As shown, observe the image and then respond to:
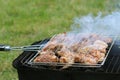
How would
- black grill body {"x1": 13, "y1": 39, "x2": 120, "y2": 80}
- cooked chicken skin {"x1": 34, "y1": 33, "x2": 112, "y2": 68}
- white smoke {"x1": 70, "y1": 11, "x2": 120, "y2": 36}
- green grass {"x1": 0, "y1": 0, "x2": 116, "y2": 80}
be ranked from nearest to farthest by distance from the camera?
black grill body {"x1": 13, "y1": 39, "x2": 120, "y2": 80}, cooked chicken skin {"x1": 34, "y1": 33, "x2": 112, "y2": 68}, white smoke {"x1": 70, "y1": 11, "x2": 120, "y2": 36}, green grass {"x1": 0, "y1": 0, "x2": 116, "y2": 80}

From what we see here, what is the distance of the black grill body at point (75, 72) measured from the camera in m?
2.78

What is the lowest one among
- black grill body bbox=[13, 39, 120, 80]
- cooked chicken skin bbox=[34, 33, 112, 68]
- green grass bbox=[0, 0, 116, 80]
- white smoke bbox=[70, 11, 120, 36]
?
green grass bbox=[0, 0, 116, 80]

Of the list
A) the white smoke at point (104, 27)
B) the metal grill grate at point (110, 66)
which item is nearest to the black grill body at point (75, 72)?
the metal grill grate at point (110, 66)

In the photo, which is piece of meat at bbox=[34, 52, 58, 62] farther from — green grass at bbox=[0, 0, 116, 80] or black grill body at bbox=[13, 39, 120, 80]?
green grass at bbox=[0, 0, 116, 80]

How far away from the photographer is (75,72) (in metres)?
2.82

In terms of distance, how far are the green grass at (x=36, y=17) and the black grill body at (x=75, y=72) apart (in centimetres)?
173

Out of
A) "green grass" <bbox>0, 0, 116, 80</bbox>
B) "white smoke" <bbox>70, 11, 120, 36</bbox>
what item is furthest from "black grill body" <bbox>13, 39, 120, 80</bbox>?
"green grass" <bbox>0, 0, 116, 80</bbox>

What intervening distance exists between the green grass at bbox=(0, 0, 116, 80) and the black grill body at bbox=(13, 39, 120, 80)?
68.2 inches

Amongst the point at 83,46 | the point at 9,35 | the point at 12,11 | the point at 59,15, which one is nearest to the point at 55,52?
the point at 83,46

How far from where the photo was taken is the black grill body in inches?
109

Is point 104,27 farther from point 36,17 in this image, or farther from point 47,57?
point 36,17

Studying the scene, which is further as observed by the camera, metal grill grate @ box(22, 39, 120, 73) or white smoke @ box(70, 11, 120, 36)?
white smoke @ box(70, 11, 120, 36)

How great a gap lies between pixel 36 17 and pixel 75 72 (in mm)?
3838

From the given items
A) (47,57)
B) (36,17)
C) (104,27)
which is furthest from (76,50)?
(36,17)
